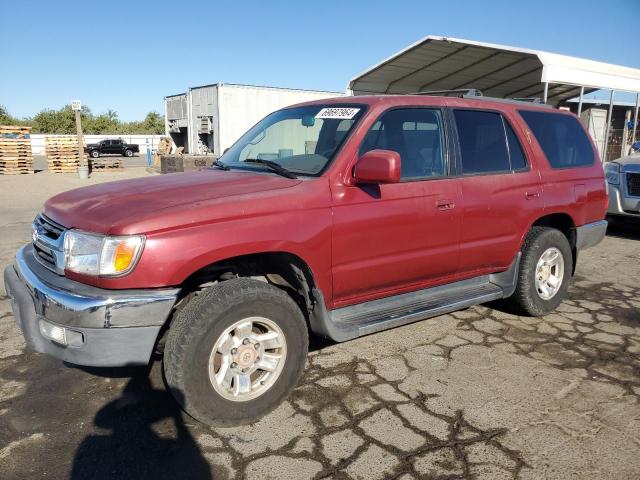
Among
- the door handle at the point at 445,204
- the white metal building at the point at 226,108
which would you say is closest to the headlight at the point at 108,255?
the door handle at the point at 445,204

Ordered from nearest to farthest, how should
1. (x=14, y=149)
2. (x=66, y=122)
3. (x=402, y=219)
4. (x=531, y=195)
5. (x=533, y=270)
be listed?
(x=402, y=219) < (x=531, y=195) < (x=533, y=270) < (x=14, y=149) < (x=66, y=122)

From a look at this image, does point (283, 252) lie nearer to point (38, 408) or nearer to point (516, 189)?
point (38, 408)

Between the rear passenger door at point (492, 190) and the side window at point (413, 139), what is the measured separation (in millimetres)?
196

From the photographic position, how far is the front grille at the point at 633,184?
799 cm

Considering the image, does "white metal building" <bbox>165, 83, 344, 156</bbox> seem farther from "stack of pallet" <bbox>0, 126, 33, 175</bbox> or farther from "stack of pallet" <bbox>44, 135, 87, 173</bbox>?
"stack of pallet" <bbox>0, 126, 33, 175</bbox>

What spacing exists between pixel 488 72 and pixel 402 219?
13.0 meters

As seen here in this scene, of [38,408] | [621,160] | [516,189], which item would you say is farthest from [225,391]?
[621,160]

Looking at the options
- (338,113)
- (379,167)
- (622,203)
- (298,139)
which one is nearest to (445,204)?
(379,167)

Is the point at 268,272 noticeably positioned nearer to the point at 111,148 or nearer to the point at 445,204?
the point at 445,204

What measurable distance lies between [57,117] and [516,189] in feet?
244

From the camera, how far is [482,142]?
405cm

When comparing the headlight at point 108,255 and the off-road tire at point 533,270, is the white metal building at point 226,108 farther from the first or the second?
the headlight at point 108,255

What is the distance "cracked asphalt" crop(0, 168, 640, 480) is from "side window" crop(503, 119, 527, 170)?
143 centimetres

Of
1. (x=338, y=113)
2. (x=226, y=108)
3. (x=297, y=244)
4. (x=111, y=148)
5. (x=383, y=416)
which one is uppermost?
(x=226, y=108)
